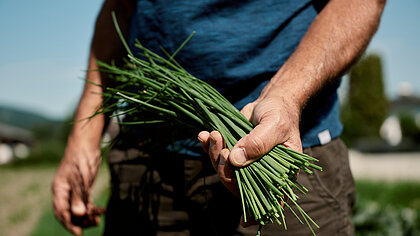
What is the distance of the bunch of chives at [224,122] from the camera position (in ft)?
3.25

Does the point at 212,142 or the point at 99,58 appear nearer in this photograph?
the point at 212,142

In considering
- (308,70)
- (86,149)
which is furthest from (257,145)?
(86,149)

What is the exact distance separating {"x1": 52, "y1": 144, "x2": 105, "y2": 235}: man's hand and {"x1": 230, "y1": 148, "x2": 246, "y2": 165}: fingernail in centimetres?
100

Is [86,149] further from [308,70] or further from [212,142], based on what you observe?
[308,70]

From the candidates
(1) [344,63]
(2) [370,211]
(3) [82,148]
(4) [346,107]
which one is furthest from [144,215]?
(4) [346,107]

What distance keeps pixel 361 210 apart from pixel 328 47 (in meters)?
3.95

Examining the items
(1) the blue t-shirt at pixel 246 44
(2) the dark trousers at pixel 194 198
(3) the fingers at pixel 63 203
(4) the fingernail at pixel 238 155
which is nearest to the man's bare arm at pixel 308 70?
(4) the fingernail at pixel 238 155

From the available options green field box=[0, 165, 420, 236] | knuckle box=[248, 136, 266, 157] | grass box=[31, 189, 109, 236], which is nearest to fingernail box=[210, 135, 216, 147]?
knuckle box=[248, 136, 266, 157]

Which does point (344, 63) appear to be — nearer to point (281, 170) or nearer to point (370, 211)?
point (281, 170)

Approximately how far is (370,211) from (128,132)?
3937 mm

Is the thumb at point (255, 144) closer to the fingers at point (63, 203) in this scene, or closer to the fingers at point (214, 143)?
the fingers at point (214, 143)

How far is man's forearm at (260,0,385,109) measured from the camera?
3.69 feet

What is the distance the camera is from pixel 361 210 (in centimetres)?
449

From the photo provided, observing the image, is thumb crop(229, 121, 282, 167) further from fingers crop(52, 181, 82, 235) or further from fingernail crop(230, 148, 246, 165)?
fingers crop(52, 181, 82, 235)
